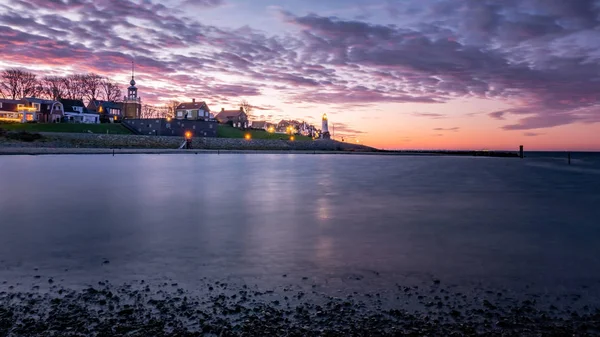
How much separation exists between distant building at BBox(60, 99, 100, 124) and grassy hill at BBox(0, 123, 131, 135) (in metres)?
8.30

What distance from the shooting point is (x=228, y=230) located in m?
13.6

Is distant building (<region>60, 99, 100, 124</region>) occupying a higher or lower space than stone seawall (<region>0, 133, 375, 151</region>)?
higher

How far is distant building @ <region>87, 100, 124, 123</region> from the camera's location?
12319cm

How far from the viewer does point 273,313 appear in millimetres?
6004

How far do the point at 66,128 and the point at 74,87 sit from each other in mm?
A: 47233

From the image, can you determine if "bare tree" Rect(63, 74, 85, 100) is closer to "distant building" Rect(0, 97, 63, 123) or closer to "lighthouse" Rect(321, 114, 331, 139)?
"distant building" Rect(0, 97, 63, 123)

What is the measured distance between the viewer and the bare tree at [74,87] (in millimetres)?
135000

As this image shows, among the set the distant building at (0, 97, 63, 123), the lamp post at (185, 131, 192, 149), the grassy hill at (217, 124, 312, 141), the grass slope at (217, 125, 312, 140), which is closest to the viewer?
the distant building at (0, 97, 63, 123)

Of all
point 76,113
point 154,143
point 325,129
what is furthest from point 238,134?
point 325,129

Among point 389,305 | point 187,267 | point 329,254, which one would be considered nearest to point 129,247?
point 187,267

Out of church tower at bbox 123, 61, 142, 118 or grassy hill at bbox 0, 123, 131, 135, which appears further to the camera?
church tower at bbox 123, 61, 142, 118

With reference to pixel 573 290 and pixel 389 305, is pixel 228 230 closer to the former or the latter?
pixel 389 305

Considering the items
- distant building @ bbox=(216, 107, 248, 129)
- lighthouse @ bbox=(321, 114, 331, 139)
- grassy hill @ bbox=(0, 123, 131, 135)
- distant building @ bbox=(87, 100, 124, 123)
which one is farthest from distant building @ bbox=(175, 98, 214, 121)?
lighthouse @ bbox=(321, 114, 331, 139)

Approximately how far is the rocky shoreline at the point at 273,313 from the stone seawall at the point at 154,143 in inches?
3343
